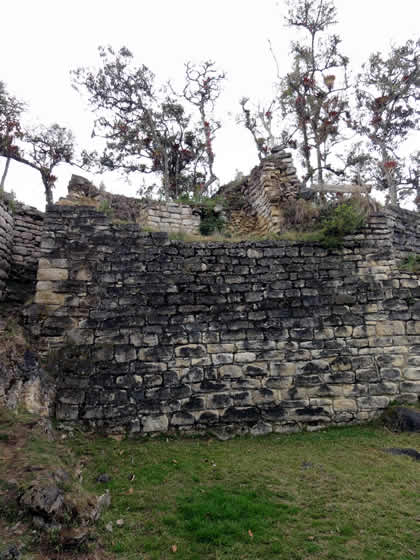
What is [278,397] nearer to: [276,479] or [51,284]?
[276,479]

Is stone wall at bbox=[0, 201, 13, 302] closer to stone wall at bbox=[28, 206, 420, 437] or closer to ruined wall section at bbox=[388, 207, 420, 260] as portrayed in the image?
stone wall at bbox=[28, 206, 420, 437]

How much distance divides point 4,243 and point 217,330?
4.90 metres

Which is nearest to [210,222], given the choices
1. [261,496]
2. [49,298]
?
[49,298]

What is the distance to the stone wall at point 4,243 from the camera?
7732mm

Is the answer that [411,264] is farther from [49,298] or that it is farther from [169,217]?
[49,298]

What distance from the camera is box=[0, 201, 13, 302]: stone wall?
25.4ft

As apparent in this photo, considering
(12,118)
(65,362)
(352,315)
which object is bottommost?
(65,362)

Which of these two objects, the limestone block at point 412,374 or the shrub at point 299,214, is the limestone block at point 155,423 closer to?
the limestone block at point 412,374

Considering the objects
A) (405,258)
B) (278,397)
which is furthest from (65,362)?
(405,258)

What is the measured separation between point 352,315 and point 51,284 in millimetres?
5499

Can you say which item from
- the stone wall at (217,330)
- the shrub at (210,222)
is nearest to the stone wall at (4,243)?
the stone wall at (217,330)

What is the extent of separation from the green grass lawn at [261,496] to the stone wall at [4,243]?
3.89 m

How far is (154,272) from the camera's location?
6973 mm

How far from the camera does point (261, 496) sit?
454 cm
